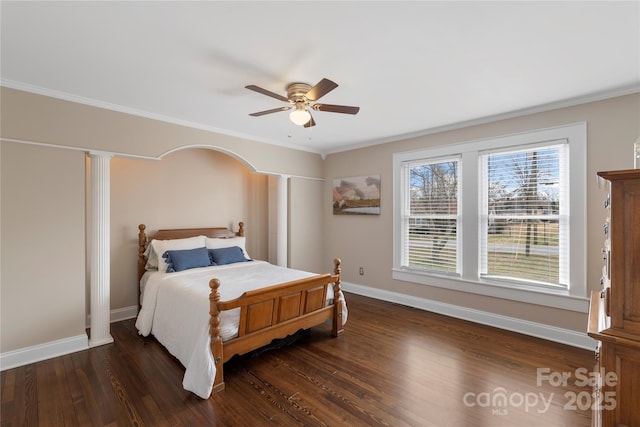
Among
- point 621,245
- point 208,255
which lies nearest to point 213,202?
point 208,255

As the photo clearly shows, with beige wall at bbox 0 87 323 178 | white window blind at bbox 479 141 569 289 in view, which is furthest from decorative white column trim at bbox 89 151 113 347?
white window blind at bbox 479 141 569 289

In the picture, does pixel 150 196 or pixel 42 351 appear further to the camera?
pixel 150 196

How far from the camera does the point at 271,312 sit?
9.04 feet

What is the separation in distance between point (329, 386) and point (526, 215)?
2926 mm

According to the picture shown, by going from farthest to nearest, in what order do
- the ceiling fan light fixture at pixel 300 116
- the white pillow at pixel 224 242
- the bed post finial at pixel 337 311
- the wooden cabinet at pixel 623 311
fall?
the white pillow at pixel 224 242, the bed post finial at pixel 337 311, the ceiling fan light fixture at pixel 300 116, the wooden cabinet at pixel 623 311

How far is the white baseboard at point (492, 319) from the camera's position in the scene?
10.2 ft

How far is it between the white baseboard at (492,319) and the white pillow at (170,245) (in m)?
2.78

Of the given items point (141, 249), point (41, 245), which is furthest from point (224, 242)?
point (41, 245)

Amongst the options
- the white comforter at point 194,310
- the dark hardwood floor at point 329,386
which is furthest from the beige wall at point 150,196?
the white comforter at point 194,310

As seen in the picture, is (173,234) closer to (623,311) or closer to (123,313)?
(123,313)

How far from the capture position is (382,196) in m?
4.78

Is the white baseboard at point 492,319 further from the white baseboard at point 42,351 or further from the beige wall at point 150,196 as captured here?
the white baseboard at point 42,351

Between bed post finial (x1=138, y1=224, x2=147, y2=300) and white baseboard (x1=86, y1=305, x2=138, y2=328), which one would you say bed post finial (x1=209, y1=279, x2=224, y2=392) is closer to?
bed post finial (x1=138, y1=224, x2=147, y2=300)

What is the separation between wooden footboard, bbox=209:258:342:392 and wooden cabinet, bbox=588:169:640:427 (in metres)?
2.21
